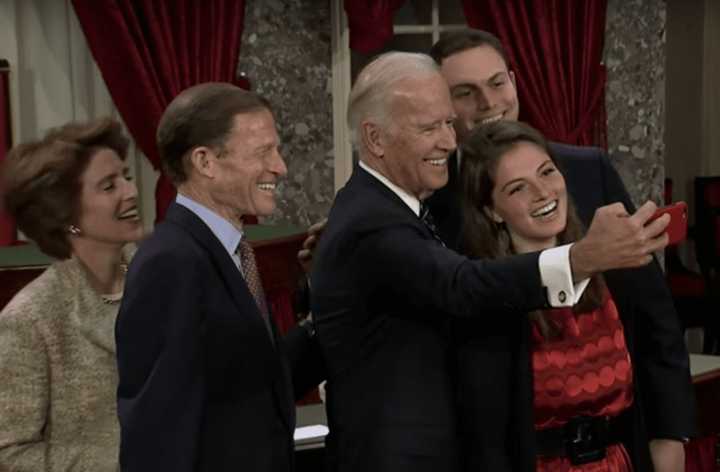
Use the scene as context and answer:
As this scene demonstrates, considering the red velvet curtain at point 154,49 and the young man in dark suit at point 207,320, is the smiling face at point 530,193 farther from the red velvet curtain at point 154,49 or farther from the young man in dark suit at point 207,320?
the red velvet curtain at point 154,49

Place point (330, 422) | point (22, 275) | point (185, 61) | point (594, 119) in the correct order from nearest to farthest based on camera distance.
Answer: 1. point (330, 422)
2. point (22, 275)
3. point (185, 61)
4. point (594, 119)

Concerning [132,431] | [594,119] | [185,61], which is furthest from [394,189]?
[594,119]

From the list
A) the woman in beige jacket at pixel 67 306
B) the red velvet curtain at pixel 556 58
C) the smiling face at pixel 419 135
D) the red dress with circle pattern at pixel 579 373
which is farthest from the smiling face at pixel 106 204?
the red velvet curtain at pixel 556 58

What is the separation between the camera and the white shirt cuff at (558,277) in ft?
7.00

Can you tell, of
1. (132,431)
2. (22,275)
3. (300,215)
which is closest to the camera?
(132,431)

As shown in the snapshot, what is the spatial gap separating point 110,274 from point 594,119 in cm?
500

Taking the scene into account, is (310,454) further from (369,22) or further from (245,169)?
(369,22)

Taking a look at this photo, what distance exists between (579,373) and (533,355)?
9 centimetres

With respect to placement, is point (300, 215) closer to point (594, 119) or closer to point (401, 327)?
point (594, 119)

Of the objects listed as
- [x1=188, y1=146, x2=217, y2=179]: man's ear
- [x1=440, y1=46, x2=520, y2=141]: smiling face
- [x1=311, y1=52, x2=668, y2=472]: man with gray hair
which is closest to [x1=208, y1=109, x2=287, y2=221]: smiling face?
[x1=188, y1=146, x2=217, y2=179]: man's ear

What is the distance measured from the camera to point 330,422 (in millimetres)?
2506

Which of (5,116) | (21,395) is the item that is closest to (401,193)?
(21,395)

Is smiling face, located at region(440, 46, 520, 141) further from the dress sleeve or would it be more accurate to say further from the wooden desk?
the dress sleeve

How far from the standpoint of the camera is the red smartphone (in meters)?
2.13
